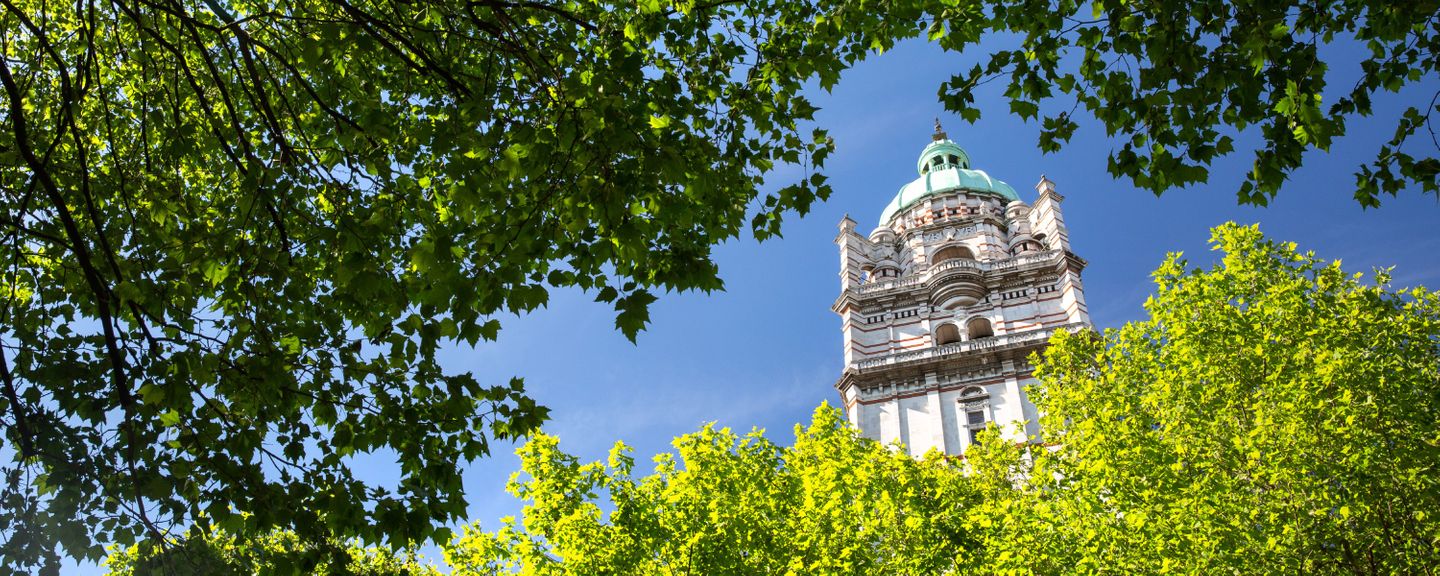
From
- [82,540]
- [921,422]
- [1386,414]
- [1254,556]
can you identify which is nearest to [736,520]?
[1254,556]

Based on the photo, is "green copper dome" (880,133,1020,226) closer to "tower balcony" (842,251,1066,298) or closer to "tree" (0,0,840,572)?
"tower balcony" (842,251,1066,298)

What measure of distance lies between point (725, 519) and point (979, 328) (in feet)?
75.1

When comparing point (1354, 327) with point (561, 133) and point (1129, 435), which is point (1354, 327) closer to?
point (1129, 435)

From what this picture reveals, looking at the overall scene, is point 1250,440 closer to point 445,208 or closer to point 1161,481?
point 1161,481

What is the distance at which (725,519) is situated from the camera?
16.4 metres

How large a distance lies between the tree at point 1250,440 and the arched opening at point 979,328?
17.3 meters

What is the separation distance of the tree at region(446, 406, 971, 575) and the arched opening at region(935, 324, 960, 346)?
17518 mm

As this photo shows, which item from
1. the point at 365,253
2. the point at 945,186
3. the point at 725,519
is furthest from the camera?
the point at 945,186

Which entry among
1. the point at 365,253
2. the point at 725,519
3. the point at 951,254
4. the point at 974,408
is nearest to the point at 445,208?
the point at 365,253

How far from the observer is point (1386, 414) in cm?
1348

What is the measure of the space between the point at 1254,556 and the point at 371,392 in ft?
38.3

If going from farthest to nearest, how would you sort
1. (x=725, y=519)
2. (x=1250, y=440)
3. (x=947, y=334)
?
1. (x=947, y=334)
2. (x=725, y=519)
3. (x=1250, y=440)

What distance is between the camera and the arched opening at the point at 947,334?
36.3 metres

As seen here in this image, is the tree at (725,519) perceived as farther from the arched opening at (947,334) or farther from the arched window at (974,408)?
the arched opening at (947,334)
